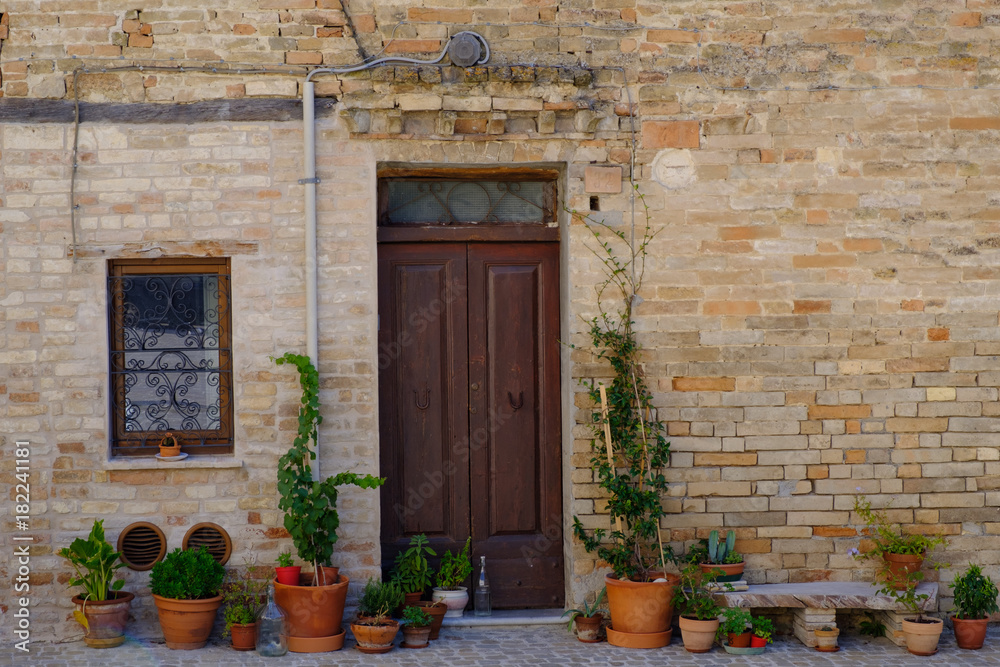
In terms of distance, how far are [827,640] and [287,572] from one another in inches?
122

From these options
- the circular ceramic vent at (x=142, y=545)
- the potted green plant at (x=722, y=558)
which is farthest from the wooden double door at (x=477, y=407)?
the circular ceramic vent at (x=142, y=545)

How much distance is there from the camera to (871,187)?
5.78 metres

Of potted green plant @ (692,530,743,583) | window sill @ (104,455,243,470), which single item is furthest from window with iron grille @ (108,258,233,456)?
potted green plant @ (692,530,743,583)

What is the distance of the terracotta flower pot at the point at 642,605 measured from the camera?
17.6ft

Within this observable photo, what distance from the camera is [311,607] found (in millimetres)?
5230

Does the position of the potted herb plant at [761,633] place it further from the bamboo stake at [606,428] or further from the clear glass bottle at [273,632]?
the clear glass bottle at [273,632]

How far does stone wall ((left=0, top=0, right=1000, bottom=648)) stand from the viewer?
18.2 ft

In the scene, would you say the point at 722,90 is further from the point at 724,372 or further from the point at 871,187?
the point at 724,372

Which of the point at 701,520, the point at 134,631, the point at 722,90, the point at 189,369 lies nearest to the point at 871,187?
the point at 722,90

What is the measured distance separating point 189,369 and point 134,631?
1.55 meters

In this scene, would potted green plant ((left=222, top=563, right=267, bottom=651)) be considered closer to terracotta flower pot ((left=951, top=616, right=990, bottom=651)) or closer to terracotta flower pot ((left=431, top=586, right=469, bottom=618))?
terracotta flower pot ((left=431, top=586, right=469, bottom=618))

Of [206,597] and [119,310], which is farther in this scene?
[119,310]

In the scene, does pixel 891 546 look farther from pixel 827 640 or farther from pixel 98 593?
pixel 98 593

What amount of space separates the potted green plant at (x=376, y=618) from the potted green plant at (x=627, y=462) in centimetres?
116
